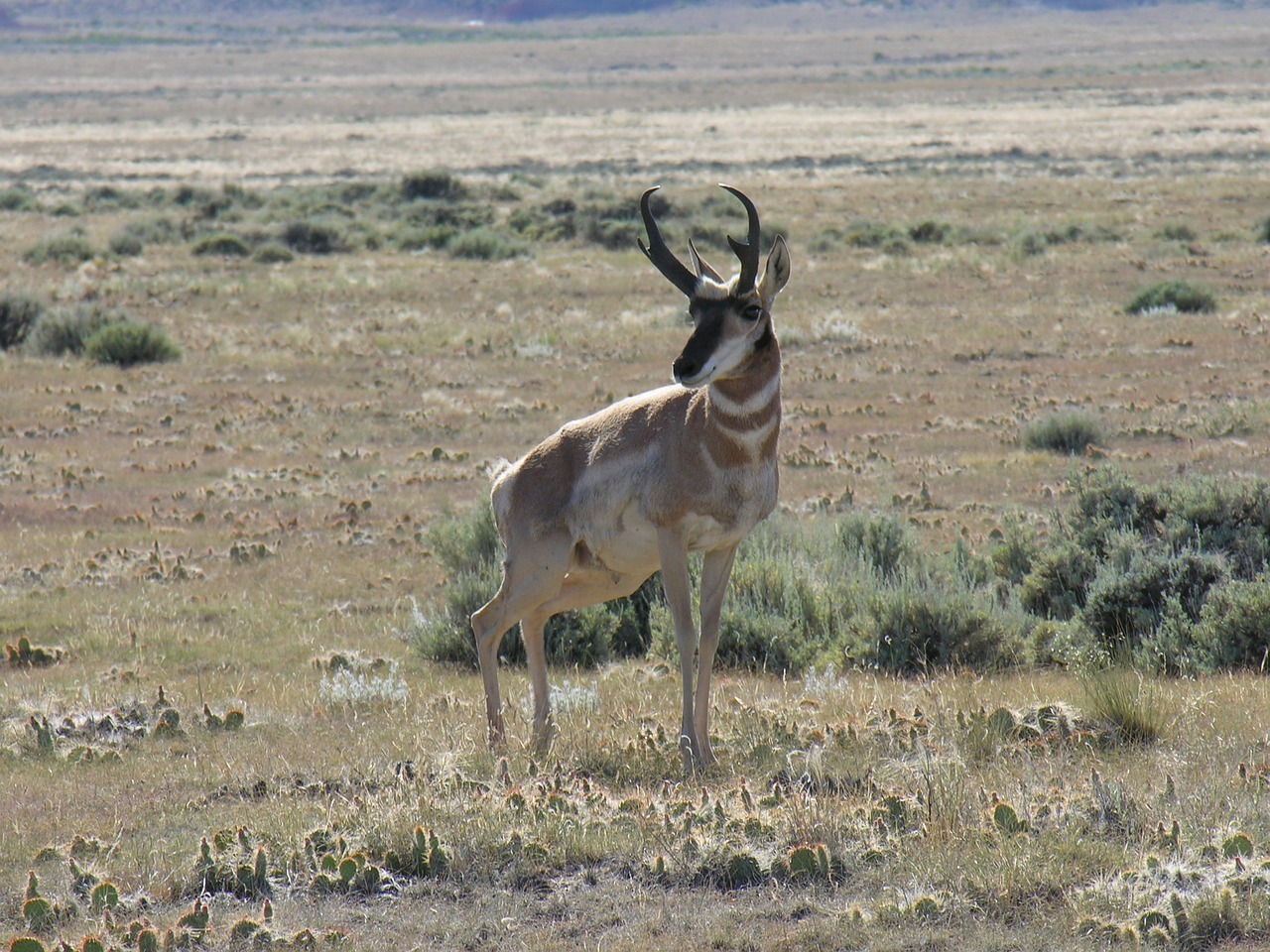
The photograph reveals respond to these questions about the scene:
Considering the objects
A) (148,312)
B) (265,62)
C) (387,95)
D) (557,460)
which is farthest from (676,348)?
(265,62)

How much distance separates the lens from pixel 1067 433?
1612cm

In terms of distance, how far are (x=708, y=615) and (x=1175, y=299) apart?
69.5 feet

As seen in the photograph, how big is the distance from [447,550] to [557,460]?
455 cm

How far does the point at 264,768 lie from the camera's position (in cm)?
655

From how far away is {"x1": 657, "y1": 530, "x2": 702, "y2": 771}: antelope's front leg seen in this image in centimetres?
621

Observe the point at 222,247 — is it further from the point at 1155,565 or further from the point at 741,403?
the point at 741,403

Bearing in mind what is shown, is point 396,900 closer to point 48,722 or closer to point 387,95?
point 48,722

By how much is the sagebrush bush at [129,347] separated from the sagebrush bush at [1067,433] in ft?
43.7

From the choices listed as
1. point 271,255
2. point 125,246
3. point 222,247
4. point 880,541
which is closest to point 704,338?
point 880,541

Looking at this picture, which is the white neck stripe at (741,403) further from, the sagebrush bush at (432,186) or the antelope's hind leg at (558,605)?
the sagebrush bush at (432,186)

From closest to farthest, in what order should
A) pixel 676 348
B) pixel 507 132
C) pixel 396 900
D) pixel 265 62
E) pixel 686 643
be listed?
pixel 396 900 < pixel 686 643 < pixel 676 348 < pixel 507 132 < pixel 265 62

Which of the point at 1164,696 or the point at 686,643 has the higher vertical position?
the point at 686,643

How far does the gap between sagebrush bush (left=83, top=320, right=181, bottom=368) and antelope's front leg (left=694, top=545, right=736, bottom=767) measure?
1808cm

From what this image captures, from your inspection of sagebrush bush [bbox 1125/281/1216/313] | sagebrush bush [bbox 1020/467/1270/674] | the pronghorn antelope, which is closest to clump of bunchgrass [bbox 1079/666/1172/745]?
the pronghorn antelope
